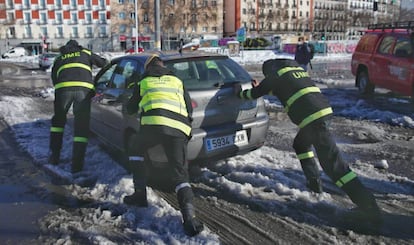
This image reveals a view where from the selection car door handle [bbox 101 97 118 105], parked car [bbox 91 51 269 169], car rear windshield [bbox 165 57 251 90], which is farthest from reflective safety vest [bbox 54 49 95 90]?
car rear windshield [bbox 165 57 251 90]

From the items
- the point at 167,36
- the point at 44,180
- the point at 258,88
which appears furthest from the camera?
the point at 167,36

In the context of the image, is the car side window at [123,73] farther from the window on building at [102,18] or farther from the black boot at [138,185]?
the window on building at [102,18]

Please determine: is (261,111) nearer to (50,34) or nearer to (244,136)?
(244,136)

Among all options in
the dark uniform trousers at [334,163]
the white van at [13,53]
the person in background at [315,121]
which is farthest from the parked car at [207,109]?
the white van at [13,53]

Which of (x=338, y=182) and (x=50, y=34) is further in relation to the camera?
(x=50, y=34)

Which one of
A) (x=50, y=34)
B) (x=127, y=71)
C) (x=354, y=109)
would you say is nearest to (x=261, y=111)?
(x=127, y=71)

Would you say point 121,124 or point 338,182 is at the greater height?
point 121,124

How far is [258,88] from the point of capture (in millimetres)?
4641

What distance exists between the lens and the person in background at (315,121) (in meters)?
4.12

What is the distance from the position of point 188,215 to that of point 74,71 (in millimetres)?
3004

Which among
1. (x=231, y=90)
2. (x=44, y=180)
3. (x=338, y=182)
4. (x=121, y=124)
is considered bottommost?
(x=44, y=180)

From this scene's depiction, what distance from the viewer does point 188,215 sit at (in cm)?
378

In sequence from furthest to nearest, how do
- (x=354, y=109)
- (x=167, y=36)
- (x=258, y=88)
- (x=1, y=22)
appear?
1. (x=167, y=36)
2. (x=1, y=22)
3. (x=354, y=109)
4. (x=258, y=88)

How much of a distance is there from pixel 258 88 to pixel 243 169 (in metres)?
1.34
